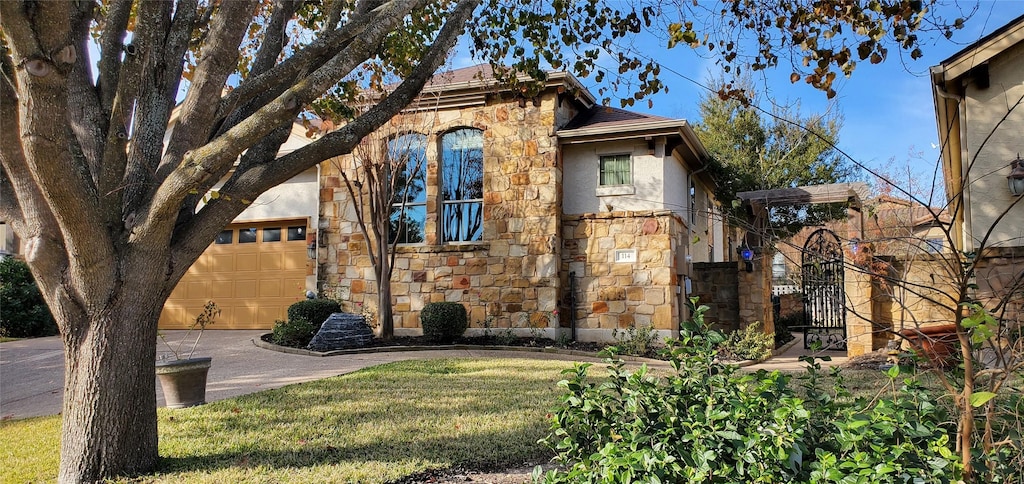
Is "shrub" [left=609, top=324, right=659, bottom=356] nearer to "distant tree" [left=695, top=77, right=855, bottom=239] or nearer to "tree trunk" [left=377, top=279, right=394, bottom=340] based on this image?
"tree trunk" [left=377, top=279, right=394, bottom=340]

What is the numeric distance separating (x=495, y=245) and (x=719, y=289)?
459cm

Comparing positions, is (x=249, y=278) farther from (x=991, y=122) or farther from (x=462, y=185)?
(x=991, y=122)

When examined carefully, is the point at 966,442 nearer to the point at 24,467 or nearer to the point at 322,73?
the point at 322,73

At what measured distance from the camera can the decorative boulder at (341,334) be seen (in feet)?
34.5

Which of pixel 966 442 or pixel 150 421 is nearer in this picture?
pixel 966 442

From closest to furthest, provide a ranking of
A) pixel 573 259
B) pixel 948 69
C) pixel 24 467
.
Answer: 1. pixel 24 467
2. pixel 948 69
3. pixel 573 259

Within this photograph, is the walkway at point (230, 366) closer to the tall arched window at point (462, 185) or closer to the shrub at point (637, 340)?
the shrub at point (637, 340)

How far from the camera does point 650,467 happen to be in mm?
2371

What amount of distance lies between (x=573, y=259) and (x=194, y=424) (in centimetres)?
802

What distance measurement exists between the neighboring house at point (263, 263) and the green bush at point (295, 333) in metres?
2.64

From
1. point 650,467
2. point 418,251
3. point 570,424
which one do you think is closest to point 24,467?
point 570,424

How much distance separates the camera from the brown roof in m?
11.8

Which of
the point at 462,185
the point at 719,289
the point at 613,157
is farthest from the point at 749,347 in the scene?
the point at 462,185

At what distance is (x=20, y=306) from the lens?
13.1 m
